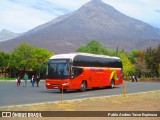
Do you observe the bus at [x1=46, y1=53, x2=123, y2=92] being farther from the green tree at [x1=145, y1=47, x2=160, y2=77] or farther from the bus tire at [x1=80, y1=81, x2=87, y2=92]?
the green tree at [x1=145, y1=47, x2=160, y2=77]

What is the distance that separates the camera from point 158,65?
312ft

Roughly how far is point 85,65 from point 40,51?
56.0m

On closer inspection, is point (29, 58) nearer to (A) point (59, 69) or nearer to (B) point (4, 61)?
(B) point (4, 61)

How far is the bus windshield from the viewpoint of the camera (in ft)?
95.3

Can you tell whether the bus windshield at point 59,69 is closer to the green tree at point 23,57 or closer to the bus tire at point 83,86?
the bus tire at point 83,86

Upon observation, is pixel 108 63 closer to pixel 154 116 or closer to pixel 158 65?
pixel 154 116

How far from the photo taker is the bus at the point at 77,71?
29047mm

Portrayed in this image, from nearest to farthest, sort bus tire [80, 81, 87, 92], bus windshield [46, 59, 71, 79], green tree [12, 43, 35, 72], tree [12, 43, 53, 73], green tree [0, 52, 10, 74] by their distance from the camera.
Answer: bus windshield [46, 59, 71, 79] → bus tire [80, 81, 87, 92] → tree [12, 43, 53, 73] → green tree [12, 43, 35, 72] → green tree [0, 52, 10, 74]

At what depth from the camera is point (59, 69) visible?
96.2ft

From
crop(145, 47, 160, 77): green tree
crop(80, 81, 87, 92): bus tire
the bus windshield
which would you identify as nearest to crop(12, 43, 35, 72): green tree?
crop(145, 47, 160, 77): green tree

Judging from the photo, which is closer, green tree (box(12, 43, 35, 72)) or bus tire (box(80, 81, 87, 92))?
bus tire (box(80, 81, 87, 92))

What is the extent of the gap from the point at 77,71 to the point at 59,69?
1542 millimetres

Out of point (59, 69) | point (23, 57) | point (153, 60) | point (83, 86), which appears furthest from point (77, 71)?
point (153, 60)

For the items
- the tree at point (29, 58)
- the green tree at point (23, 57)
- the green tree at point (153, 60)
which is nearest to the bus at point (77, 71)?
the tree at point (29, 58)
